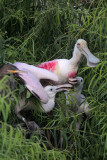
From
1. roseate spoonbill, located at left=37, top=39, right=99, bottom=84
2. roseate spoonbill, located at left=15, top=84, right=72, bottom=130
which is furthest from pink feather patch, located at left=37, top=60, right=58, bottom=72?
roseate spoonbill, located at left=15, top=84, right=72, bottom=130

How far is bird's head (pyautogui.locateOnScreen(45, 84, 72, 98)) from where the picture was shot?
2314mm

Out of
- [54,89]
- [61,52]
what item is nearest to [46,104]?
[54,89]

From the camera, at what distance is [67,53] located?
2664 millimetres

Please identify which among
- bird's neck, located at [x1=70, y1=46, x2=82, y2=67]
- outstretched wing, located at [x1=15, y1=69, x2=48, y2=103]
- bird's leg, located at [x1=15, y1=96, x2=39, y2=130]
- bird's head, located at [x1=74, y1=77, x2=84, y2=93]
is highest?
bird's neck, located at [x1=70, y1=46, x2=82, y2=67]

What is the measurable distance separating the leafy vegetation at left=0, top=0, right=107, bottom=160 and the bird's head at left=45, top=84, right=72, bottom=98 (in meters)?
0.05

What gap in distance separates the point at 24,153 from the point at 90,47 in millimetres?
837

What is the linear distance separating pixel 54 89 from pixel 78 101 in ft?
0.58

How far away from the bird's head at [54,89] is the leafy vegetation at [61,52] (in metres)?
0.05

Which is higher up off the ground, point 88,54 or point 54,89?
point 88,54

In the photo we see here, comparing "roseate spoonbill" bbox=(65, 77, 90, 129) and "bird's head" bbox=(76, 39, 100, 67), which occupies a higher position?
"bird's head" bbox=(76, 39, 100, 67)

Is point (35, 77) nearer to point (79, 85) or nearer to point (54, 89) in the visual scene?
point (54, 89)

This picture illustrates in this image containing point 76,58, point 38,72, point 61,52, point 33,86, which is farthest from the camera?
point 61,52

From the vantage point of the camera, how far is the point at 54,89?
2.32 meters

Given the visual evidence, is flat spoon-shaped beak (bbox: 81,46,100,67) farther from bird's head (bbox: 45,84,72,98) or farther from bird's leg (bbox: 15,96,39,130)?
bird's leg (bbox: 15,96,39,130)
